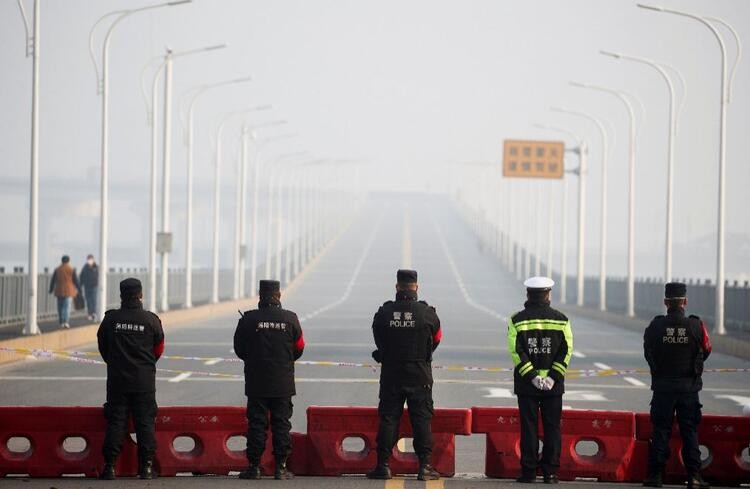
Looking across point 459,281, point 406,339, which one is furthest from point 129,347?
point 459,281

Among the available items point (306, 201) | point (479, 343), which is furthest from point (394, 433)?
point (306, 201)

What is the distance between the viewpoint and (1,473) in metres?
14.3

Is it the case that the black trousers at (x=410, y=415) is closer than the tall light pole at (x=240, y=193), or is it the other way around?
the black trousers at (x=410, y=415)

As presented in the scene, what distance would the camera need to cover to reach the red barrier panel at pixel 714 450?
14438 millimetres

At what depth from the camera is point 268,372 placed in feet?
45.5

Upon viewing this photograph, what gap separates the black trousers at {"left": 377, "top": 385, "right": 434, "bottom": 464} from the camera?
45.3 feet

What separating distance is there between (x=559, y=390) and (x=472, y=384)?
12.4 metres


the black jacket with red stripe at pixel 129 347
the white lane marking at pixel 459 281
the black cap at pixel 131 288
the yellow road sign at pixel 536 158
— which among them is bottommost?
the white lane marking at pixel 459 281

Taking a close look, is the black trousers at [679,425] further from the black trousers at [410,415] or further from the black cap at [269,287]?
the black cap at [269,287]

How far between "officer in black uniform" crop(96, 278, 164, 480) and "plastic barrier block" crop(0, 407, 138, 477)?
0.25m

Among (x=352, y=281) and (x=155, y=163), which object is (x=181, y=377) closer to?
(x=155, y=163)

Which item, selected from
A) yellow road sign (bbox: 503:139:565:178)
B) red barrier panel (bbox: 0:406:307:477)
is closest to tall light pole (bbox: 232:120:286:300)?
yellow road sign (bbox: 503:139:565:178)

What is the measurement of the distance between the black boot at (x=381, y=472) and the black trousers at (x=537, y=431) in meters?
1.11

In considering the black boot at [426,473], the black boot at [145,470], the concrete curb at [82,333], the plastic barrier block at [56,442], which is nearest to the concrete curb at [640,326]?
the concrete curb at [82,333]
